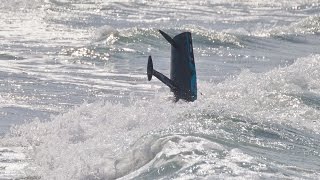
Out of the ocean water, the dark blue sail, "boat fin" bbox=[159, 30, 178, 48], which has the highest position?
"boat fin" bbox=[159, 30, 178, 48]

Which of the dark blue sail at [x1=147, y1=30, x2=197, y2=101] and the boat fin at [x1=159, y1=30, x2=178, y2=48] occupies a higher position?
the boat fin at [x1=159, y1=30, x2=178, y2=48]

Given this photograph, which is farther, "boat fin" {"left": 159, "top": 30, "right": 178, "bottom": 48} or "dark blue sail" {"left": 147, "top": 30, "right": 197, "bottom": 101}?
"dark blue sail" {"left": 147, "top": 30, "right": 197, "bottom": 101}

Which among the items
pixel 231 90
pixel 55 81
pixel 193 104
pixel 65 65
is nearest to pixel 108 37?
pixel 65 65

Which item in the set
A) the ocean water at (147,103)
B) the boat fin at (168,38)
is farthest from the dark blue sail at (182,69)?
the ocean water at (147,103)

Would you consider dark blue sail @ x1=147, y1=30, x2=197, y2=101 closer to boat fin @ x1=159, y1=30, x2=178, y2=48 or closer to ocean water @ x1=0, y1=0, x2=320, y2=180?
boat fin @ x1=159, y1=30, x2=178, y2=48

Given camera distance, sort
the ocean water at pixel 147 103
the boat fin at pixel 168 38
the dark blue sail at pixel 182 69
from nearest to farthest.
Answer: the ocean water at pixel 147 103
the boat fin at pixel 168 38
the dark blue sail at pixel 182 69

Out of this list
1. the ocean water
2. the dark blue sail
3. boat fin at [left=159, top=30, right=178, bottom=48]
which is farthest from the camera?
the dark blue sail

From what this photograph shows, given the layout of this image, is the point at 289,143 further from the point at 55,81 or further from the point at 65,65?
the point at 65,65

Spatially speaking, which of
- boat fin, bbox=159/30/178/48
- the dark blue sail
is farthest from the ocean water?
boat fin, bbox=159/30/178/48

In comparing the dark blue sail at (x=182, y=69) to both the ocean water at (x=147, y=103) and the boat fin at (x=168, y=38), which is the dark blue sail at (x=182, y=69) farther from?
the ocean water at (x=147, y=103)

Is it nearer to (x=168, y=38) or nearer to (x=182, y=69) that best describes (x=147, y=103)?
(x=182, y=69)

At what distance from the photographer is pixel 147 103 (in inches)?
596

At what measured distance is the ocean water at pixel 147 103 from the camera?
431 inches

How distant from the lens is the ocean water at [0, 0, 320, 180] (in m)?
10.9
